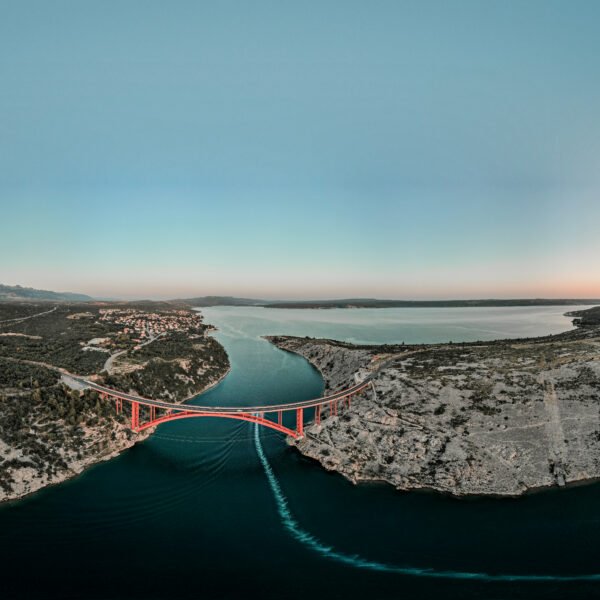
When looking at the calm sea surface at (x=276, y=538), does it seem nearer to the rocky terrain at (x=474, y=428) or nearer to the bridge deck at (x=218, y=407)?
the rocky terrain at (x=474, y=428)

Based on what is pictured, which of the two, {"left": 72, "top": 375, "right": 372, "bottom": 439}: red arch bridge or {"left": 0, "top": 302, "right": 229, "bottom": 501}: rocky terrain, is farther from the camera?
{"left": 72, "top": 375, "right": 372, "bottom": 439}: red arch bridge

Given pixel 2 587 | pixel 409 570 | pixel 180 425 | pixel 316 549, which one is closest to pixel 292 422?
pixel 180 425

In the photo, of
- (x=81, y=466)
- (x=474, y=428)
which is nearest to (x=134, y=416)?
(x=81, y=466)

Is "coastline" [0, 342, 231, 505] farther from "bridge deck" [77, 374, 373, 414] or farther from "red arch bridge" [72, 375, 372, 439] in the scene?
"bridge deck" [77, 374, 373, 414]

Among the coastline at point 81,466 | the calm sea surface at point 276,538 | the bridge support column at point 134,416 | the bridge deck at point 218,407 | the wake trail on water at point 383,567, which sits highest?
the bridge deck at point 218,407

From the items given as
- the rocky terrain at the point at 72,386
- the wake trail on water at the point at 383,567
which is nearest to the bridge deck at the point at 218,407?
the rocky terrain at the point at 72,386

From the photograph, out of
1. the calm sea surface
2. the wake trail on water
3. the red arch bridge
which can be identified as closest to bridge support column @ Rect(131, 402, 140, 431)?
the red arch bridge
